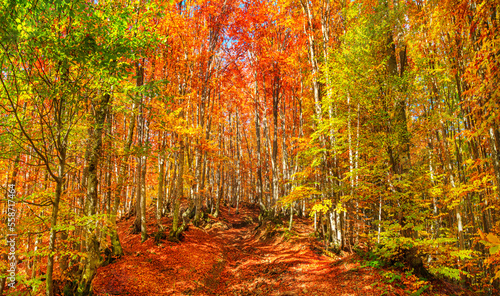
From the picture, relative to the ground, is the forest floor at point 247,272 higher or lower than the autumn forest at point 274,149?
lower

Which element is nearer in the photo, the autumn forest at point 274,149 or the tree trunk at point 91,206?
the autumn forest at point 274,149

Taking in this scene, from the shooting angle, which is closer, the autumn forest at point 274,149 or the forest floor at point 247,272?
the autumn forest at point 274,149

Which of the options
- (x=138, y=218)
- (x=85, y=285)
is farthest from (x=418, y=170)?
(x=138, y=218)

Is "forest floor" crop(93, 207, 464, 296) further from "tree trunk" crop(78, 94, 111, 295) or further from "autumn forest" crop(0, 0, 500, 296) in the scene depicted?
"tree trunk" crop(78, 94, 111, 295)

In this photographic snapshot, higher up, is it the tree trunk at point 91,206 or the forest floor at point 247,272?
the tree trunk at point 91,206

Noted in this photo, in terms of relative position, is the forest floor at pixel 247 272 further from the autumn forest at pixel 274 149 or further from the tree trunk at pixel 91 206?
the tree trunk at pixel 91 206

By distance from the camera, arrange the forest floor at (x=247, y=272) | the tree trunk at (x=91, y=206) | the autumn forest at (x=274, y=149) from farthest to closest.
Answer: the forest floor at (x=247, y=272) → the tree trunk at (x=91, y=206) → the autumn forest at (x=274, y=149)

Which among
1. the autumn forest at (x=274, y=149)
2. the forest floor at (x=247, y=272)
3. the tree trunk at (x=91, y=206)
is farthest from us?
the forest floor at (x=247, y=272)

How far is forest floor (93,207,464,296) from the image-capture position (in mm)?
7199

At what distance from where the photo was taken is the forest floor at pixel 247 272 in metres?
7.20

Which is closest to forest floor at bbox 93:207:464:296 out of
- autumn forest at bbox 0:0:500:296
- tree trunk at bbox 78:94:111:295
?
autumn forest at bbox 0:0:500:296

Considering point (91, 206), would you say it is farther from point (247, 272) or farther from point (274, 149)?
point (274, 149)

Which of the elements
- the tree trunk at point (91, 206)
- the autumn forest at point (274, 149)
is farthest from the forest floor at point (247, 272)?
the tree trunk at point (91, 206)

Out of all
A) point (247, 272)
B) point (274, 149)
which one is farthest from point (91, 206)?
point (274, 149)
